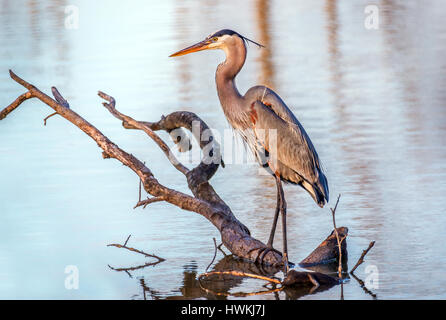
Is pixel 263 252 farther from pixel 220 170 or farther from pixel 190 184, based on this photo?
pixel 220 170

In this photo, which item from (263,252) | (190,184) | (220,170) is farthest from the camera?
(220,170)

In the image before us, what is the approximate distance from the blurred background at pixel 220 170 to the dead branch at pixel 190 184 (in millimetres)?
298

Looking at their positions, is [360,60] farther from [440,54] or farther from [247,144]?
[247,144]

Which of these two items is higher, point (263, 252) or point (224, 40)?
point (224, 40)

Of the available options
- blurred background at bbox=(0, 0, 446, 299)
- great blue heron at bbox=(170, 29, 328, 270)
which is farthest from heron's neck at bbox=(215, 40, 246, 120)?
blurred background at bbox=(0, 0, 446, 299)

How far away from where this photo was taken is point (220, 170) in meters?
10.7

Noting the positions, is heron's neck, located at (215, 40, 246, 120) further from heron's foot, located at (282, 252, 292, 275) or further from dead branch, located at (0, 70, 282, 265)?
heron's foot, located at (282, 252, 292, 275)

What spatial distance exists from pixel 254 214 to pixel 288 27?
13881mm

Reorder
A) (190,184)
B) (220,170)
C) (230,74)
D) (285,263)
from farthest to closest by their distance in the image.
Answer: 1. (220,170)
2. (190,184)
3. (230,74)
4. (285,263)

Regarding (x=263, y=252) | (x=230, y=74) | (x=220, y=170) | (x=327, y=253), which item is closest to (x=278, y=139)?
(x=230, y=74)

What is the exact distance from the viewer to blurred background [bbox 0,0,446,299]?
7.66m

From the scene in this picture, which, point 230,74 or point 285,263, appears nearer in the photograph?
point 285,263

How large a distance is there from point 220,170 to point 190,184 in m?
2.16

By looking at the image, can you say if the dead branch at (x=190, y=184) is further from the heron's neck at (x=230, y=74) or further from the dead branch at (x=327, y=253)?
the heron's neck at (x=230, y=74)
